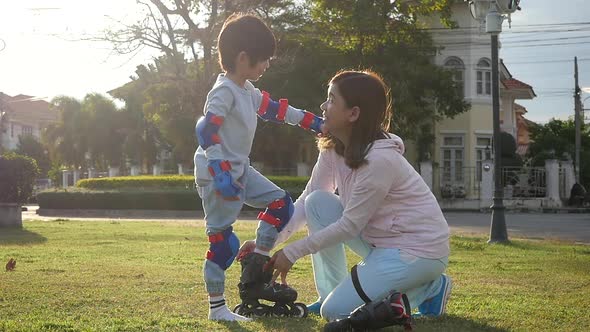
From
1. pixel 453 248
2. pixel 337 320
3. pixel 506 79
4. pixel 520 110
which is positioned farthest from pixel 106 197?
pixel 520 110

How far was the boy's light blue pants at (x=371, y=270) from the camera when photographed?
13.3ft

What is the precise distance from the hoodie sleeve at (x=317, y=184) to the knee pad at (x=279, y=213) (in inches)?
1.2

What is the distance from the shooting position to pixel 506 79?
155 ft

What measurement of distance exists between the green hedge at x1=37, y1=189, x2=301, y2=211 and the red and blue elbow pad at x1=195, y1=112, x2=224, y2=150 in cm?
2556

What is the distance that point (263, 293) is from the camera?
4422 millimetres

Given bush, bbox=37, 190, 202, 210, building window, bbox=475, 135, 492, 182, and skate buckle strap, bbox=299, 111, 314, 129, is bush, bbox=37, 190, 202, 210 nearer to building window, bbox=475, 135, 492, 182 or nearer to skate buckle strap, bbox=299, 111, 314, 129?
building window, bbox=475, 135, 492, 182

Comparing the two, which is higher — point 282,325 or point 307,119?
point 307,119

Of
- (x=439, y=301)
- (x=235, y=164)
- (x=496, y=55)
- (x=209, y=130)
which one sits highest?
(x=496, y=55)

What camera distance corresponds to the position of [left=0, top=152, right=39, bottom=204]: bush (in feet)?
51.6

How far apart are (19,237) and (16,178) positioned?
3508 millimetres

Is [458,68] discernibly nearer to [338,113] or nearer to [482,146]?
[482,146]

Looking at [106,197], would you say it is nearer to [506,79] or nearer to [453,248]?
[453,248]

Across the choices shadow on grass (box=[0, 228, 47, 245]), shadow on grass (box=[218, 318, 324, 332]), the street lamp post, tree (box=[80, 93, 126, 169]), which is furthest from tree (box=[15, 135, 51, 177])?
shadow on grass (box=[218, 318, 324, 332])

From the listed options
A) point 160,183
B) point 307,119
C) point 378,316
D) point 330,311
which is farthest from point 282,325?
point 160,183
